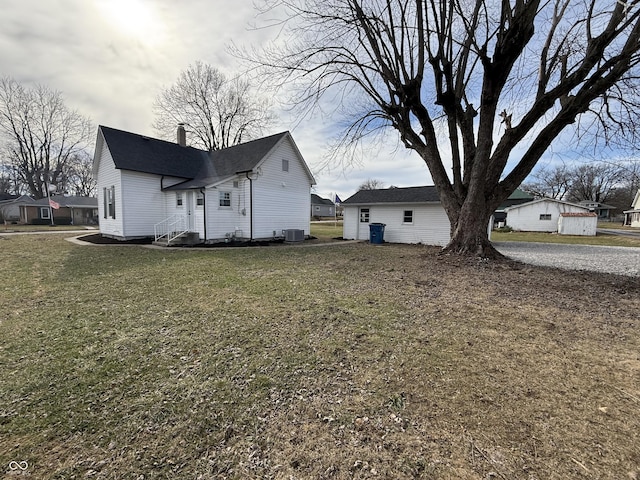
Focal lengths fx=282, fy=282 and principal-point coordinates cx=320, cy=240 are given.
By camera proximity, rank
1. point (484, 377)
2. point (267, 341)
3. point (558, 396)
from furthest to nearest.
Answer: point (267, 341), point (484, 377), point (558, 396)

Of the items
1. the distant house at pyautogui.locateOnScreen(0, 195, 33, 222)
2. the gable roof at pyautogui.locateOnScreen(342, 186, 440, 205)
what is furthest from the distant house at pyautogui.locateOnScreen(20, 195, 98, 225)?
the gable roof at pyautogui.locateOnScreen(342, 186, 440, 205)

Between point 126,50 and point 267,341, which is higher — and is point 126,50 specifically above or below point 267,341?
above

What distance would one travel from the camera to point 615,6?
24.1 ft

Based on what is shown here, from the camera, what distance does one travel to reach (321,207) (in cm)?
→ 6147

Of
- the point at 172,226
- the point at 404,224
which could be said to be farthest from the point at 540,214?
the point at 172,226

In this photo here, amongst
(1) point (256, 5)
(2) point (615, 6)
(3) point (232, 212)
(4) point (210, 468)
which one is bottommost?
(4) point (210, 468)

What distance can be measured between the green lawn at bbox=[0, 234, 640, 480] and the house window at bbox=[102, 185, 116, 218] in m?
11.9

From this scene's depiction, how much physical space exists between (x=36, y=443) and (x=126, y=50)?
11.9 metres

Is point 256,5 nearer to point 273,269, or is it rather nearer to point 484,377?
point 273,269

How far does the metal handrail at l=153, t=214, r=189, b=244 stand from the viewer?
575 inches

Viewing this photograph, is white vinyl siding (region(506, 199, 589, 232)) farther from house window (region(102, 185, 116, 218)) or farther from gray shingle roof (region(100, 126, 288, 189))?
house window (region(102, 185, 116, 218))

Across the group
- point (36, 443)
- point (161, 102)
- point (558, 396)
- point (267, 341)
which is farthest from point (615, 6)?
point (161, 102)

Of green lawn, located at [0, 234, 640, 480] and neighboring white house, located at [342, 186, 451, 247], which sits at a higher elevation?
neighboring white house, located at [342, 186, 451, 247]

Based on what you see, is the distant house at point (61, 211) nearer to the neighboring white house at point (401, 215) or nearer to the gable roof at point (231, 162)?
the gable roof at point (231, 162)
